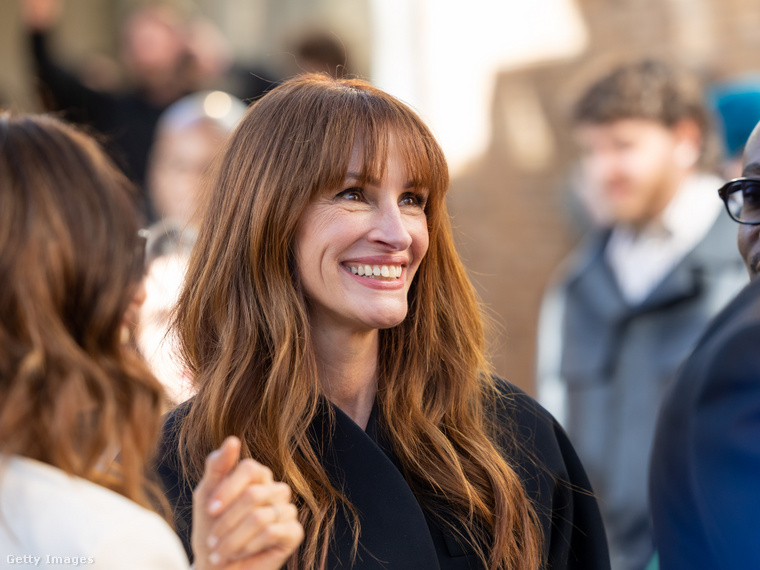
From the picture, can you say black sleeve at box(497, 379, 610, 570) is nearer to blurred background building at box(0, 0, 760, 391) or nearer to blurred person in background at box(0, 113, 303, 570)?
blurred person in background at box(0, 113, 303, 570)

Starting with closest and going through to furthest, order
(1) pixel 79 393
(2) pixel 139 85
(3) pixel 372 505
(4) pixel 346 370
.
→ 1. (1) pixel 79 393
2. (3) pixel 372 505
3. (4) pixel 346 370
4. (2) pixel 139 85

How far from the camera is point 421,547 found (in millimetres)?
2088

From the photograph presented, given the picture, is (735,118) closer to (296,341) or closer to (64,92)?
(296,341)

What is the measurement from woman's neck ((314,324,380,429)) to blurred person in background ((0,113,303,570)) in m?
0.80

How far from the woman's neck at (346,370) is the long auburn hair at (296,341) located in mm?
66

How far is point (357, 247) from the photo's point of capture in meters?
2.31

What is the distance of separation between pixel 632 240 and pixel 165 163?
2.14m

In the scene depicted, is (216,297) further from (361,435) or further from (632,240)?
(632,240)

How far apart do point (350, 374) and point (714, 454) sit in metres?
1.09

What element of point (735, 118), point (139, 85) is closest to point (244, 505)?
point (735, 118)

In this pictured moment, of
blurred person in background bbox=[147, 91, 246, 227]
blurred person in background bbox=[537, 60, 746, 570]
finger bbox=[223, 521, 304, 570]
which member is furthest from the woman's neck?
blurred person in background bbox=[147, 91, 246, 227]

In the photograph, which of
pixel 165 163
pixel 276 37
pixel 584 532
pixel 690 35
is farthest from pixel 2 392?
pixel 276 37

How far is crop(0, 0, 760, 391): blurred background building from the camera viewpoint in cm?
549

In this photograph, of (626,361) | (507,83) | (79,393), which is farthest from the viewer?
(507,83)
